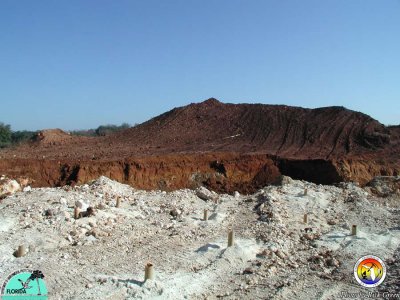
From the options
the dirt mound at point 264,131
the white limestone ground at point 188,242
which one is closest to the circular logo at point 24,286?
the white limestone ground at point 188,242

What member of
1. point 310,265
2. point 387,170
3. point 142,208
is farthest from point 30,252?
point 387,170

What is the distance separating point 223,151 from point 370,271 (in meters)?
13.1

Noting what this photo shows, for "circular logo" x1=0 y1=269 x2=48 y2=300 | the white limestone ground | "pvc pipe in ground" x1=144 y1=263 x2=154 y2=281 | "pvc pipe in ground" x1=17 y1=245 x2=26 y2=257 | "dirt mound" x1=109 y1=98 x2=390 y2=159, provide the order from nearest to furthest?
1. "circular logo" x1=0 y1=269 x2=48 y2=300
2. "pvc pipe in ground" x1=144 y1=263 x2=154 y2=281
3. the white limestone ground
4. "pvc pipe in ground" x1=17 y1=245 x2=26 y2=257
5. "dirt mound" x1=109 y1=98 x2=390 y2=159

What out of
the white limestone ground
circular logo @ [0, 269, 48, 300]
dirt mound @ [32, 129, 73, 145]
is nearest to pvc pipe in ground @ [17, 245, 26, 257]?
the white limestone ground

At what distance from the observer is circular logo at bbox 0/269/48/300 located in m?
6.81

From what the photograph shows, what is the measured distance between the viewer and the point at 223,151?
846 inches

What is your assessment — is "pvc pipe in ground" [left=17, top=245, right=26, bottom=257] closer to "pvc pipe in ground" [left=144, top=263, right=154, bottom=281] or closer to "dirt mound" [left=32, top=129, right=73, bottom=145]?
"pvc pipe in ground" [left=144, top=263, right=154, bottom=281]

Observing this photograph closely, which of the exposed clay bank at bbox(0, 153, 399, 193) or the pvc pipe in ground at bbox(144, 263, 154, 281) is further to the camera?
the exposed clay bank at bbox(0, 153, 399, 193)

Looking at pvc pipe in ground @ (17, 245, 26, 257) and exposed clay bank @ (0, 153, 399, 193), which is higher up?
exposed clay bank @ (0, 153, 399, 193)

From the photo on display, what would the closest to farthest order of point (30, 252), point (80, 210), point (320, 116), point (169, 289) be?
point (169, 289) < point (30, 252) < point (80, 210) < point (320, 116)

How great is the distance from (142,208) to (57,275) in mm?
4960

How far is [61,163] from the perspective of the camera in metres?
16.4

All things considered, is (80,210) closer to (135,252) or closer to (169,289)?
(135,252)

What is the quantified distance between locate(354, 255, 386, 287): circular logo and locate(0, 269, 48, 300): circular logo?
613 cm
